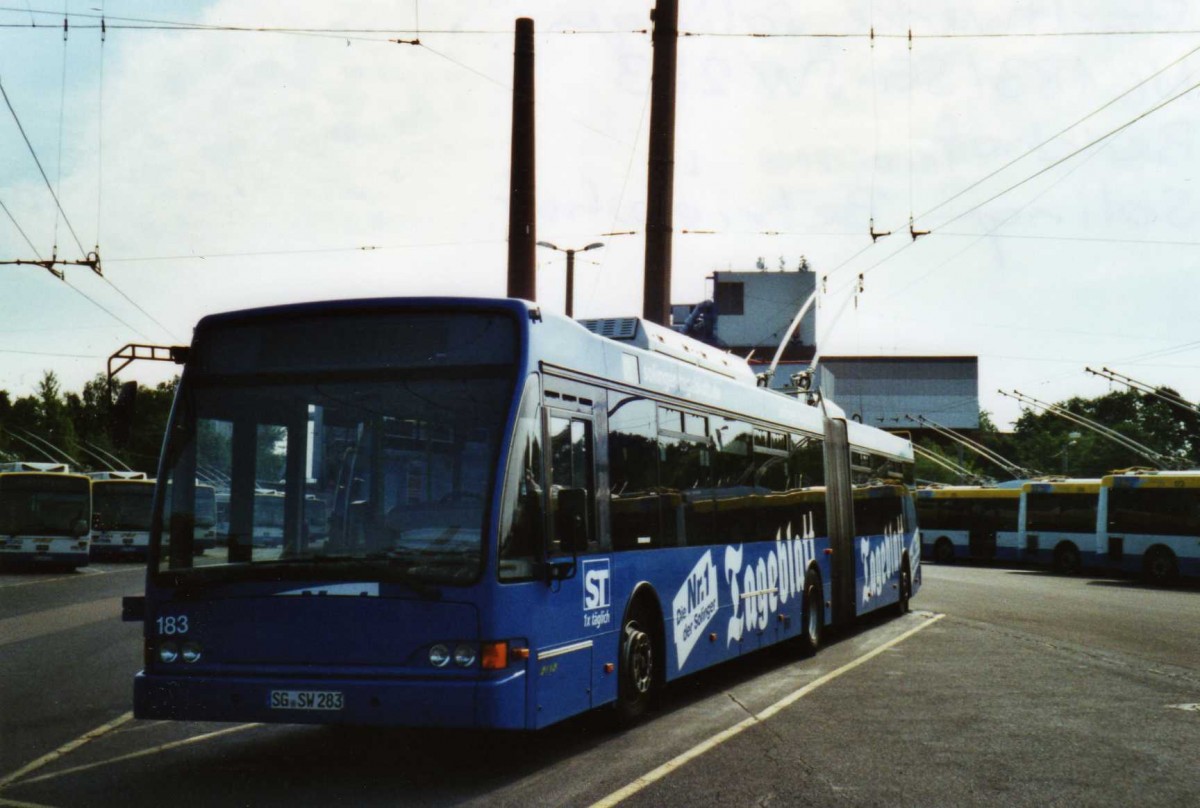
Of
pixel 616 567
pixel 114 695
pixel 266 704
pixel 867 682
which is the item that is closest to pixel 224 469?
pixel 266 704

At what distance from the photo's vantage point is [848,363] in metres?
101

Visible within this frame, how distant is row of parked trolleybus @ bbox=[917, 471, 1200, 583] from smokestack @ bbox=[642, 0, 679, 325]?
17.2m

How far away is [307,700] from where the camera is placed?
787cm

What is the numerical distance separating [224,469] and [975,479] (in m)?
47.9

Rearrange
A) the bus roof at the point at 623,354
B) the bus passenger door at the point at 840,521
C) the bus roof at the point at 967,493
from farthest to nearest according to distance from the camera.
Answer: the bus roof at the point at 967,493, the bus passenger door at the point at 840,521, the bus roof at the point at 623,354

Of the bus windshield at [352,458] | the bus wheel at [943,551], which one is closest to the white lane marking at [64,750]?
the bus windshield at [352,458]

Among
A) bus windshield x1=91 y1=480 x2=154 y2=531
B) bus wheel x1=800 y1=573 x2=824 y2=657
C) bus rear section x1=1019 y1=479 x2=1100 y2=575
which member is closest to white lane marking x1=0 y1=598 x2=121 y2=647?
bus wheel x1=800 y1=573 x2=824 y2=657

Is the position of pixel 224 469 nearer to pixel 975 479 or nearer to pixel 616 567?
pixel 616 567

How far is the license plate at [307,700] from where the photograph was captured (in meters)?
7.82

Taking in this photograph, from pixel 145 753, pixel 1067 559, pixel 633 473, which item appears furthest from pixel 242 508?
pixel 1067 559

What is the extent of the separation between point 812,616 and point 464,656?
8.82m

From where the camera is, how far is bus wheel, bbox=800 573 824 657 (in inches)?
619

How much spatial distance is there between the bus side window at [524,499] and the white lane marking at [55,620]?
433 inches

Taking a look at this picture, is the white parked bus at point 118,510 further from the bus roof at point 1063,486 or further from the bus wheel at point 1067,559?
the bus wheel at point 1067,559
